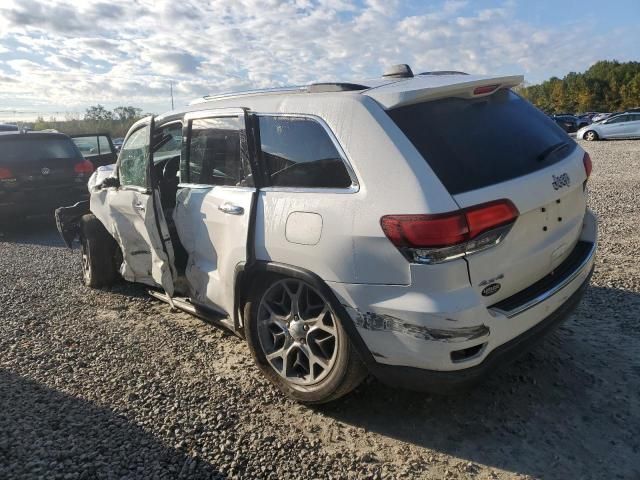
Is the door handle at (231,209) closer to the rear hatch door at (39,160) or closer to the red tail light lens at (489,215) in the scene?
the red tail light lens at (489,215)

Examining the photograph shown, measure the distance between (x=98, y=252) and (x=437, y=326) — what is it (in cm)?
411

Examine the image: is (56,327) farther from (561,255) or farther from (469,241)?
(561,255)

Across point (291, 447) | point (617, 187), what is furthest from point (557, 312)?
point (617, 187)

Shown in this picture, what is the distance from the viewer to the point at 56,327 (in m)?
4.59

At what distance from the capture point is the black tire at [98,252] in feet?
17.4

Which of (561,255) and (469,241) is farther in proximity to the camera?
(561,255)

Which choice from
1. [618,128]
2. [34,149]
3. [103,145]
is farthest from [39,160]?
[618,128]

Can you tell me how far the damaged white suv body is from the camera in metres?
2.43

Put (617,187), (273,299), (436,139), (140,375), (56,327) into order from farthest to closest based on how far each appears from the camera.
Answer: (617,187) < (56,327) < (140,375) < (273,299) < (436,139)

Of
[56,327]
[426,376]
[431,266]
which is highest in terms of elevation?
[431,266]

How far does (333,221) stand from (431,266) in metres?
0.56

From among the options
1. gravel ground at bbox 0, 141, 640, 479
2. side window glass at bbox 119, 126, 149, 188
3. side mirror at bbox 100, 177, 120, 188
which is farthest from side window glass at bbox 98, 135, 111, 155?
gravel ground at bbox 0, 141, 640, 479

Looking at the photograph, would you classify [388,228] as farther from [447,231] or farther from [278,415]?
[278,415]

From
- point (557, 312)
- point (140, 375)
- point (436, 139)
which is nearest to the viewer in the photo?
point (436, 139)
